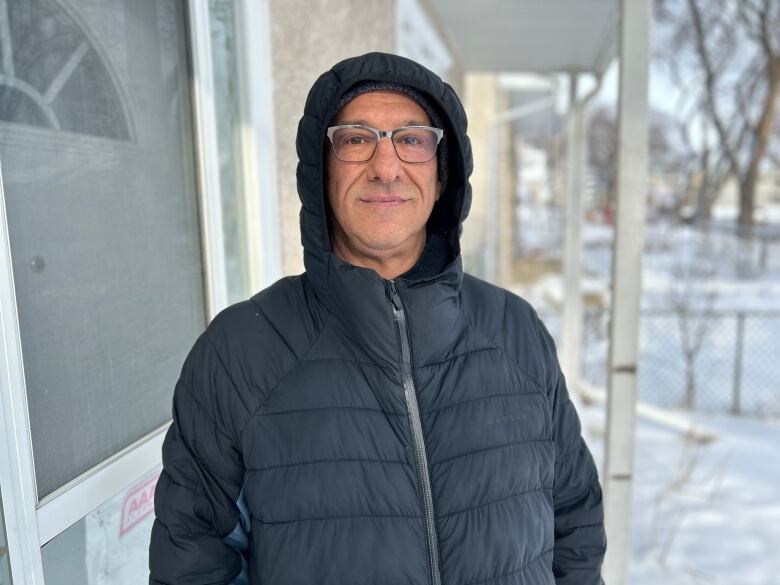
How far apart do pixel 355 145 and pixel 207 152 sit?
90 cm

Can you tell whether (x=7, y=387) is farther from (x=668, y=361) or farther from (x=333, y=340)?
(x=668, y=361)

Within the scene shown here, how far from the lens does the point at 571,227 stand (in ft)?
21.4

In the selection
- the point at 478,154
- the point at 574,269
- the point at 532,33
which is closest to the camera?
the point at 532,33

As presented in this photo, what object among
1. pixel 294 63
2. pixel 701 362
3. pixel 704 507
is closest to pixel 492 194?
pixel 701 362

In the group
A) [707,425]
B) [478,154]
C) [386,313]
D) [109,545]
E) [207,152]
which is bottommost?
[707,425]

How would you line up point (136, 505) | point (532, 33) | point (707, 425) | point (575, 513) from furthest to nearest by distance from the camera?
point (707, 425) < point (532, 33) < point (136, 505) < point (575, 513)

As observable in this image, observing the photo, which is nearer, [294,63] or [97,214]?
[97,214]

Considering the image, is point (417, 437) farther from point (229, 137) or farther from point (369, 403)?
point (229, 137)

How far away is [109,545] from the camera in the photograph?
1.62 meters

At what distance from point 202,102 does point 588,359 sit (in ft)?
33.9

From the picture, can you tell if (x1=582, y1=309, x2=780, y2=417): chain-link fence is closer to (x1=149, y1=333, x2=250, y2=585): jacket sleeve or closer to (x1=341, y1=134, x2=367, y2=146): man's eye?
(x1=341, y1=134, x2=367, y2=146): man's eye

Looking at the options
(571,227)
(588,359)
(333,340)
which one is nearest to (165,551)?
(333,340)

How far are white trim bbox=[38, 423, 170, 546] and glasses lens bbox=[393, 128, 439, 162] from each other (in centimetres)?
99

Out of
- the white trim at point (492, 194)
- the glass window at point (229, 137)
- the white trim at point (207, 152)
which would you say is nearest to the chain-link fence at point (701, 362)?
the white trim at point (492, 194)
